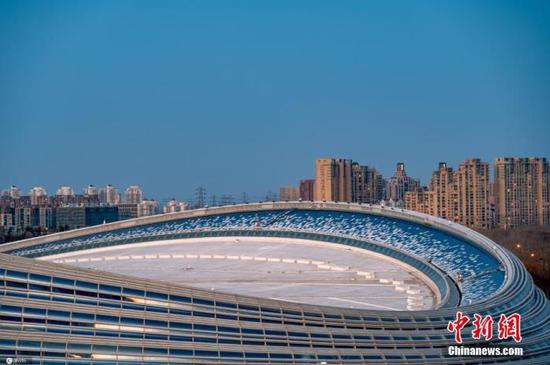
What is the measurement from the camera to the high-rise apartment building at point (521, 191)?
10288 centimetres

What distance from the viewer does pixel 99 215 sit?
112m

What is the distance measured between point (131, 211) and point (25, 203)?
14.5 meters

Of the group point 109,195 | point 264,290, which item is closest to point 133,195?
point 109,195

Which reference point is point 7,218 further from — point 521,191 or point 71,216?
point 521,191

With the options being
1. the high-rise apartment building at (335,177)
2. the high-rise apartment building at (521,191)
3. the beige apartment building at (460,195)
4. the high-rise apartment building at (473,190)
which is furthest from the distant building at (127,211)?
the high-rise apartment building at (521,191)

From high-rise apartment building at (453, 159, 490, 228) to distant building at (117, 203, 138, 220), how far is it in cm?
4431

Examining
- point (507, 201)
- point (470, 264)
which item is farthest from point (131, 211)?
point (470, 264)

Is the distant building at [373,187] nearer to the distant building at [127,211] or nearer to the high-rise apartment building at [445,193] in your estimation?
the high-rise apartment building at [445,193]

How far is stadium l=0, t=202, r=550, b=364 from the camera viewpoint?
2186 centimetres

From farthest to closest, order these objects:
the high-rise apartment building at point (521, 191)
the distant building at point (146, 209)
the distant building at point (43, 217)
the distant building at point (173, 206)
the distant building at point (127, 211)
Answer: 1. the distant building at point (127, 211)
2. the distant building at point (146, 209)
3. the distant building at point (43, 217)
4. the distant building at point (173, 206)
5. the high-rise apartment building at point (521, 191)

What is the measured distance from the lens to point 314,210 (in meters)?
47.1

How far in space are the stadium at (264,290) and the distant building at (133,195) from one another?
324ft

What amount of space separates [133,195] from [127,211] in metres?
17.6

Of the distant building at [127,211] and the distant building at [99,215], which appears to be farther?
the distant building at [127,211]
